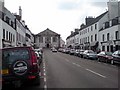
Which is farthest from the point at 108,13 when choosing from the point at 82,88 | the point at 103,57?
the point at 82,88

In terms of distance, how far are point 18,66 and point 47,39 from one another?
128054 mm

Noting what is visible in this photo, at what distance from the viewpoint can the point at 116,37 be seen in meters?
44.2

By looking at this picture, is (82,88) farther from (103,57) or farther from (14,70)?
(103,57)

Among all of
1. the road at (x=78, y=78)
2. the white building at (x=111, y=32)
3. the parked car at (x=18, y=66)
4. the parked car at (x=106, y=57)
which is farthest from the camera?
the white building at (x=111, y=32)

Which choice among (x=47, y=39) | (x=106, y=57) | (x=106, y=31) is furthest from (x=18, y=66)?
(x=47, y=39)

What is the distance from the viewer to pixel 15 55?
9820 mm

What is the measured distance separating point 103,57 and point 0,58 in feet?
73.5

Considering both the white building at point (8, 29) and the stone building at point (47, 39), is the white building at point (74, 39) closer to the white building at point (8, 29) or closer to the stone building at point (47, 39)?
the stone building at point (47, 39)

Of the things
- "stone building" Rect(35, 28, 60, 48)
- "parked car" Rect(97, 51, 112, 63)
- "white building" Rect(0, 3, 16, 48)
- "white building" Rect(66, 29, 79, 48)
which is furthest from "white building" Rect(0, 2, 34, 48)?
"stone building" Rect(35, 28, 60, 48)

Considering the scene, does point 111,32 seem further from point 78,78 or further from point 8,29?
point 78,78

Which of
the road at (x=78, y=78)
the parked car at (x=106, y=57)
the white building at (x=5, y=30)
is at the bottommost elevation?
the road at (x=78, y=78)

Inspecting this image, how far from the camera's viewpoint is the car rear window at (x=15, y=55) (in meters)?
9.73

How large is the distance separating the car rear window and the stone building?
124 meters

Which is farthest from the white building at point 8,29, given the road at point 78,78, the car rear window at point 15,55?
the car rear window at point 15,55
